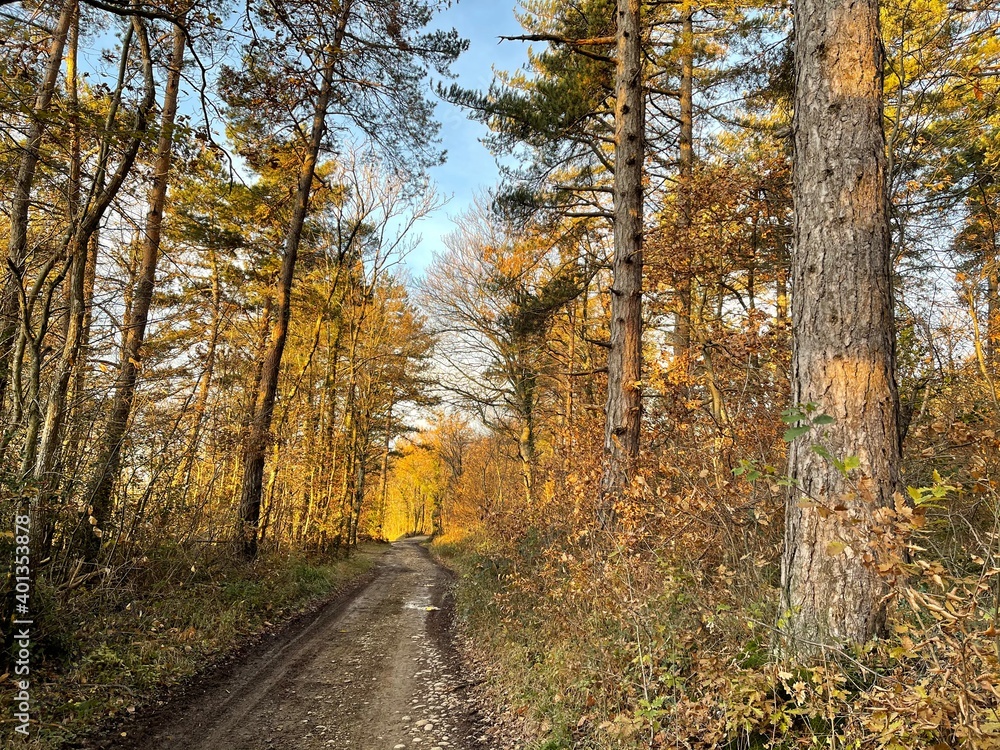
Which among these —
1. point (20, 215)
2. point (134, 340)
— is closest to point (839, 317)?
point (134, 340)

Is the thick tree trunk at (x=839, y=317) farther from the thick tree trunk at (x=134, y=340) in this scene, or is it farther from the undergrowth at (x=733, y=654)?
the thick tree trunk at (x=134, y=340)

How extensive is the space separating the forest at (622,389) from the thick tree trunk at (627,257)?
52 millimetres

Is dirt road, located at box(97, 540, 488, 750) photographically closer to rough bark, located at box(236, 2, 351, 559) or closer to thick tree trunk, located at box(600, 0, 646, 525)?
rough bark, located at box(236, 2, 351, 559)

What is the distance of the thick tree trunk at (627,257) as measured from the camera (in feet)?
21.9

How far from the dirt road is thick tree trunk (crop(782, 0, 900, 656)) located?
3.52 m

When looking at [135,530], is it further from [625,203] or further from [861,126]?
[861,126]

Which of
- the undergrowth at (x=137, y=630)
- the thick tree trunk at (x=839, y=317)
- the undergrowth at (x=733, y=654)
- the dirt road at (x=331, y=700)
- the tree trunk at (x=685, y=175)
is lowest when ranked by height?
the dirt road at (x=331, y=700)

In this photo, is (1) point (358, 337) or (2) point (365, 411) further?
(2) point (365, 411)

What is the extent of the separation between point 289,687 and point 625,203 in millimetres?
7431

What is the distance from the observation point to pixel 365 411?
20.0 meters

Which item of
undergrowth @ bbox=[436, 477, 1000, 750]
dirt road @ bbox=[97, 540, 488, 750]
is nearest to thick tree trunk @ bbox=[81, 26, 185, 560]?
dirt road @ bbox=[97, 540, 488, 750]

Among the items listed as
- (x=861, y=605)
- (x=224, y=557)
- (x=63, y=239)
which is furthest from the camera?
(x=224, y=557)

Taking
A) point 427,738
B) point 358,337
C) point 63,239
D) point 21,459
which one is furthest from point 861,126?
point 358,337

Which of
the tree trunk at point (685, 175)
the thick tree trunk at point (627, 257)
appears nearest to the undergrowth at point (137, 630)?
the thick tree trunk at point (627, 257)
